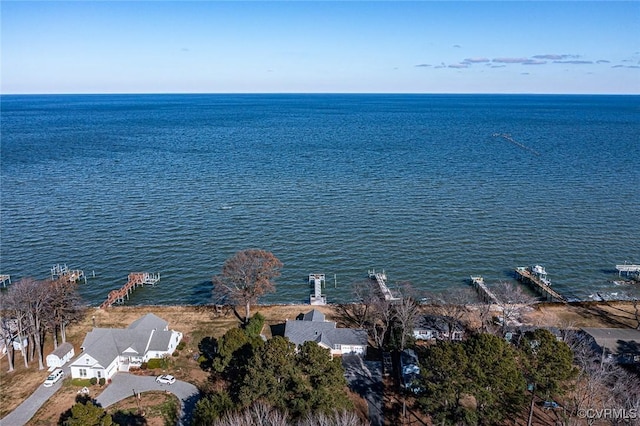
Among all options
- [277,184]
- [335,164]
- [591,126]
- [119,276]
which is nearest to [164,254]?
[119,276]

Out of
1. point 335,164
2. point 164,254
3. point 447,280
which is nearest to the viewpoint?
point 447,280

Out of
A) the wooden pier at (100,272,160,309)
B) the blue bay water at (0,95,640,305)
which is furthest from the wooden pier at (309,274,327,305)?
the wooden pier at (100,272,160,309)

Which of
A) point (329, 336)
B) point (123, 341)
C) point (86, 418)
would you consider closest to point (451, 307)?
point (329, 336)

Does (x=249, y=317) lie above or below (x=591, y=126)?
below

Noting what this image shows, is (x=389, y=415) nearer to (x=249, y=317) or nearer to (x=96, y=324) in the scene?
(x=249, y=317)

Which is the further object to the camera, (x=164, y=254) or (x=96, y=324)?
(x=164, y=254)

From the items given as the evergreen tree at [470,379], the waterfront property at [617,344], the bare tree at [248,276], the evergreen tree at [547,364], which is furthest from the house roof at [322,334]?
the waterfront property at [617,344]

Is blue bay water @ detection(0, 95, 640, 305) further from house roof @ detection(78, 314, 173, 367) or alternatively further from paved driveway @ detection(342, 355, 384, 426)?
paved driveway @ detection(342, 355, 384, 426)
